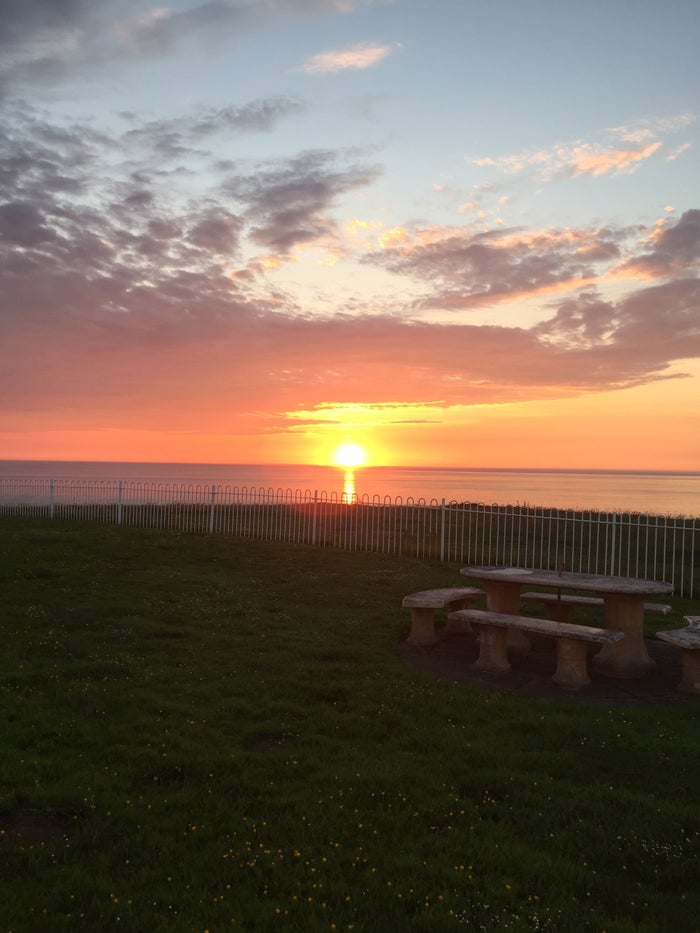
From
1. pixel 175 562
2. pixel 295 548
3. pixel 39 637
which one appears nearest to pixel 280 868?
pixel 39 637

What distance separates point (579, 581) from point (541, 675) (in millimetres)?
1375

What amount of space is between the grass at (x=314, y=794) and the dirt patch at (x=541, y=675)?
40 cm

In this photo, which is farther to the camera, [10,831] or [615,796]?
[615,796]

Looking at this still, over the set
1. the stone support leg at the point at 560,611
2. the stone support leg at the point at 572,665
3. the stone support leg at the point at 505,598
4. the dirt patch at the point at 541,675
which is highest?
the stone support leg at the point at 505,598

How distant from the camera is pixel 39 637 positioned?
888 cm

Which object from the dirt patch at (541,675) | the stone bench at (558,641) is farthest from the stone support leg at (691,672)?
the stone bench at (558,641)

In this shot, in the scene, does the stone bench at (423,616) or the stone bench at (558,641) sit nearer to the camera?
the stone bench at (558,641)

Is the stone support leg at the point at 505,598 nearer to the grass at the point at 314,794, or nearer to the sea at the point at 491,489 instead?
the grass at the point at 314,794

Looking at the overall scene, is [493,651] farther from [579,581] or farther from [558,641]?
[579,581]

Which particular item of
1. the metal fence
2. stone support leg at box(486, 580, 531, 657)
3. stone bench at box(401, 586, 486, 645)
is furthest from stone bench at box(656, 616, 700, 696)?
the metal fence

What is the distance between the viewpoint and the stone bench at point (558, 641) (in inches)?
307

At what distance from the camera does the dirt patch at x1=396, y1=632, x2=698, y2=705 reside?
297 inches

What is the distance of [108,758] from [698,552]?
18499 mm

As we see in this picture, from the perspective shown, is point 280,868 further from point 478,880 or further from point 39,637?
point 39,637
